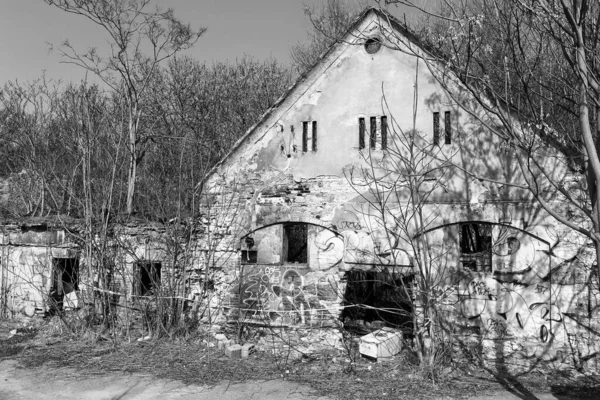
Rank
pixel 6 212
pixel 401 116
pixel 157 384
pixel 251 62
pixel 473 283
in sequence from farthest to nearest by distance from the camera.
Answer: pixel 251 62
pixel 6 212
pixel 401 116
pixel 473 283
pixel 157 384

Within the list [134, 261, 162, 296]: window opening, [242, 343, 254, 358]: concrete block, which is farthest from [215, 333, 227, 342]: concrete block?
[134, 261, 162, 296]: window opening

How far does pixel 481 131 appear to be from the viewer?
932 centimetres

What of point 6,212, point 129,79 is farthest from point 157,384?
point 129,79

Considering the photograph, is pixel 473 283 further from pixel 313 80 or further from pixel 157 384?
pixel 157 384

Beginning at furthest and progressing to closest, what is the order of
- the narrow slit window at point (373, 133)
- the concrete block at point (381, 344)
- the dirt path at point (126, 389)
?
the narrow slit window at point (373, 133) → the concrete block at point (381, 344) → the dirt path at point (126, 389)

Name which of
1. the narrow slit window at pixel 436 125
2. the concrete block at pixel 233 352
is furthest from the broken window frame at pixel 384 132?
the concrete block at pixel 233 352

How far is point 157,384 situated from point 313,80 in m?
6.63

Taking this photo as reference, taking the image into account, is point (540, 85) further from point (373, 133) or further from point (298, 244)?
point (298, 244)

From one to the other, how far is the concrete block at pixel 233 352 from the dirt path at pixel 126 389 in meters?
1.38

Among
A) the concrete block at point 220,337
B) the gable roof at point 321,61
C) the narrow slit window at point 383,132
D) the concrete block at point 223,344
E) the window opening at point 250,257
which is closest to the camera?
the gable roof at point 321,61

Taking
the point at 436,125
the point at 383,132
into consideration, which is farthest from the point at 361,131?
the point at 436,125

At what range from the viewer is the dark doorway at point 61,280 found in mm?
13359

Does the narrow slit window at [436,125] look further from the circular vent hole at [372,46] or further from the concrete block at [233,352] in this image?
the concrete block at [233,352]

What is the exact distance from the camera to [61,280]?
13445 mm
